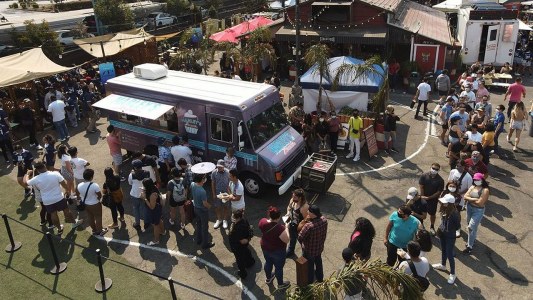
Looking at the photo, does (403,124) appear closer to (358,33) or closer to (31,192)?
(358,33)

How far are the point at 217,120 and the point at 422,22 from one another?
55.8 ft

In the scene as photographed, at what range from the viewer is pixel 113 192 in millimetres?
9586

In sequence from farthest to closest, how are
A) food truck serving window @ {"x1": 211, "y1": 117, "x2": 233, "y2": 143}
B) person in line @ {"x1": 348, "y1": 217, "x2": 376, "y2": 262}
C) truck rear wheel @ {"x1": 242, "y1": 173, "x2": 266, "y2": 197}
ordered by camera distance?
truck rear wheel @ {"x1": 242, "y1": 173, "x2": 266, "y2": 197} < food truck serving window @ {"x1": 211, "y1": 117, "x2": 233, "y2": 143} < person in line @ {"x1": 348, "y1": 217, "x2": 376, "y2": 262}

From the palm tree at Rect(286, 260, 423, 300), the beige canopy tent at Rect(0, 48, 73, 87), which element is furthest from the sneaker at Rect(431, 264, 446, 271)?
the beige canopy tent at Rect(0, 48, 73, 87)

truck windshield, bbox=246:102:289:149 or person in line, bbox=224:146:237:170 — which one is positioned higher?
truck windshield, bbox=246:102:289:149

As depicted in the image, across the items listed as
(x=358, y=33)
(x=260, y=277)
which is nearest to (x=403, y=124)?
(x=358, y=33)

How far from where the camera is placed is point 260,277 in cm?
838

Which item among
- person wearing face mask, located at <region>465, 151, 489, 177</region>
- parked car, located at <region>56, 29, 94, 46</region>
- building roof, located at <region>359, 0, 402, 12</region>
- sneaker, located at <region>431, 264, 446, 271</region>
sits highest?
building roof, located at <region>359, 0, 402, 12</region>

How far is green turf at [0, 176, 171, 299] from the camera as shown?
804 cm

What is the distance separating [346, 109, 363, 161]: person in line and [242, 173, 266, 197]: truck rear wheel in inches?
146

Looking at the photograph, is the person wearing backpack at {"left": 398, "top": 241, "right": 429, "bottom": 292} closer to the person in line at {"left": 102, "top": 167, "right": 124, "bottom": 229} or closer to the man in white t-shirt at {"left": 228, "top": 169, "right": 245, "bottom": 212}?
the man in white t-shirt at {"left": 228, "top": 169, "right": 245, "bottom": 212}

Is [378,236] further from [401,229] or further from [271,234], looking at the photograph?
[271,234]

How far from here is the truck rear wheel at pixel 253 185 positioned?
36.1ft

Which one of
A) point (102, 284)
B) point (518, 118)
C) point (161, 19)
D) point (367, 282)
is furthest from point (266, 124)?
point (161, 19)
